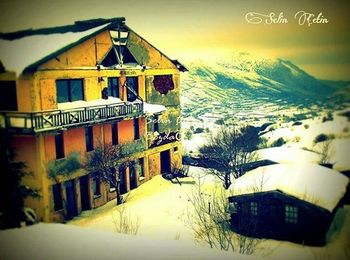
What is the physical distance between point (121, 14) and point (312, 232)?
2.49 m

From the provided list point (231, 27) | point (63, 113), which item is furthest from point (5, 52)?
point (231, 27)

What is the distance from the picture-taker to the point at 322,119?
372cm

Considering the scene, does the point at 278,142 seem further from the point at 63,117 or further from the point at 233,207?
the point at 63,117

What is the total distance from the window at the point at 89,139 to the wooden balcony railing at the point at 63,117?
75 millimetres

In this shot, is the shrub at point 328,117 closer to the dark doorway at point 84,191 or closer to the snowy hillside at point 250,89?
the snowy hillside at point 250,89

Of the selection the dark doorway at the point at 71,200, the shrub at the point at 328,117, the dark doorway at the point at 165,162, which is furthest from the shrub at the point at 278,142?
the dark doorway at the point at 71,200

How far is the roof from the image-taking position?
406 cm

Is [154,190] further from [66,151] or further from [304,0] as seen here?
[304,0]

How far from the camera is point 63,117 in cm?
407

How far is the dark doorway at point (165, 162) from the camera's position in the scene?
424cm

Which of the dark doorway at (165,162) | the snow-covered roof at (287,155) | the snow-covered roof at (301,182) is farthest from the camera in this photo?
the dark doorway at (165,162)

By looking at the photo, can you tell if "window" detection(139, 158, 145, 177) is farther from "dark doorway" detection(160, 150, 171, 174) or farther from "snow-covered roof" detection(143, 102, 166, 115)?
"snow-covered roof" detection(143, 102, 166, 115)

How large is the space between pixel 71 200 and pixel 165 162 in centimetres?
95

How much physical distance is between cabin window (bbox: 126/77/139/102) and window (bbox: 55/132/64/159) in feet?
2.33
